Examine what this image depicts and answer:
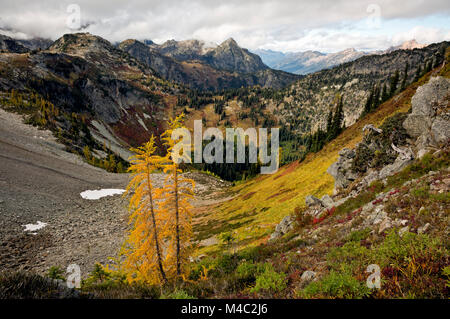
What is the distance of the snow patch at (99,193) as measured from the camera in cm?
5878

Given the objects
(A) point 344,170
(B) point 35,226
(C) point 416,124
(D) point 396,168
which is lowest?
(B) point 35,226

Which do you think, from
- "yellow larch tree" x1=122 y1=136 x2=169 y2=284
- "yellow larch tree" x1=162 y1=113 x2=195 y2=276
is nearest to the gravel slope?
"yellow larch tree" x1=122 y1=136 x2=169 y2=284

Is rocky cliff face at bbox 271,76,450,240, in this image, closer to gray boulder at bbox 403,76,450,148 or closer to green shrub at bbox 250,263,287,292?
gray boulder at bbox 403,76,450,148

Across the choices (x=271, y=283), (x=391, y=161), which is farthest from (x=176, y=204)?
(x=391, y=161)

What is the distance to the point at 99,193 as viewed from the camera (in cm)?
6306

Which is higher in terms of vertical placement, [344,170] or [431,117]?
[431,117]

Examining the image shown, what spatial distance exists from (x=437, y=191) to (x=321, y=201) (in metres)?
13.2

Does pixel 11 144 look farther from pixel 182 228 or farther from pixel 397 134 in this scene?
pixel 397 134

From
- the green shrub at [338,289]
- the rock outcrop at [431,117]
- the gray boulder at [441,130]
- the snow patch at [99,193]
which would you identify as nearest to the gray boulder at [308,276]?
the green shrub at [338,289]

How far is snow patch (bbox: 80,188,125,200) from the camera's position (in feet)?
193

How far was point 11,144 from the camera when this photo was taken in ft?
223

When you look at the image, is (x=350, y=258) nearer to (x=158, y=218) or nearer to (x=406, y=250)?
(x=406, y=250)

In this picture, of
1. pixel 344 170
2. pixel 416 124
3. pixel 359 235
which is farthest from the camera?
pixel 344 170
